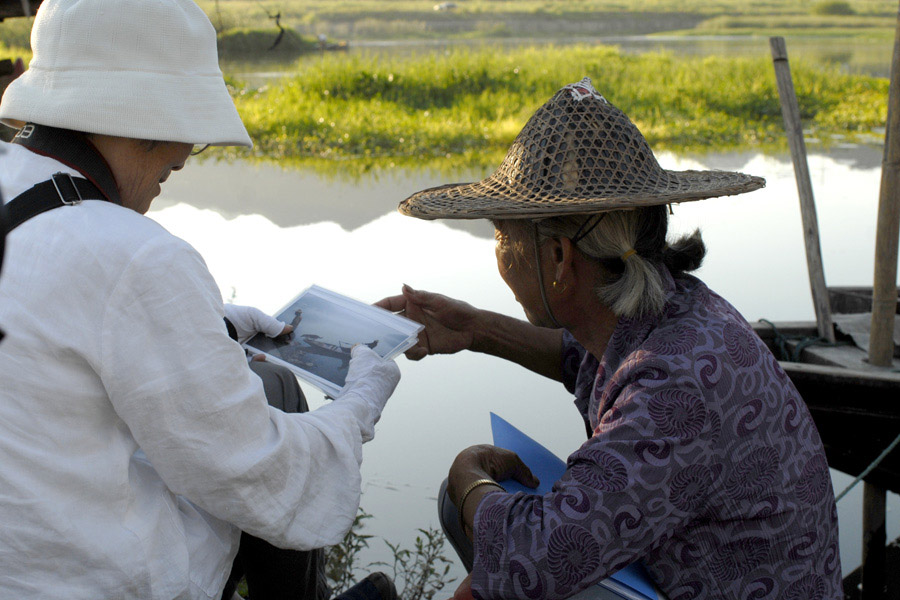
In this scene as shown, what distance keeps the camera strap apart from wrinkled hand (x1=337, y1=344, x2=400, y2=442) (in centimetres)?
59

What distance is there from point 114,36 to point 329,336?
2.86 ft

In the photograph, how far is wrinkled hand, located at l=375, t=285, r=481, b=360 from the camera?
2.25 metres

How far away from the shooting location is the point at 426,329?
2.28m

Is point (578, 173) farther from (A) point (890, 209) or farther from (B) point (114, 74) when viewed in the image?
(A) point (890, 209)

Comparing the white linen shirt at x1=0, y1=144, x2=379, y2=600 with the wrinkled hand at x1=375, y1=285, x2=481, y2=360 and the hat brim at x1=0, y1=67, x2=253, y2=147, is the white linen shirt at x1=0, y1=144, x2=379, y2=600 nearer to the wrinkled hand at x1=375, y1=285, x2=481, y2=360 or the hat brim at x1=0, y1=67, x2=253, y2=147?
the hat brim at x1=0, y1=67, x2=253, y2=147

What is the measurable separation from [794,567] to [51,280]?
1.26 metres

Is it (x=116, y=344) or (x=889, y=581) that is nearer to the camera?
(x=116, y=344)

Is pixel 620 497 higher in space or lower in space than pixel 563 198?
lower

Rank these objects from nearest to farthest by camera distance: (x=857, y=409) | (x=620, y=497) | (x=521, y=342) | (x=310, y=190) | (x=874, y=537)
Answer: (x=620, y=497), (x=521, y=342), (x=857, y=409), (x=874, y=537), (x=310, y=190)

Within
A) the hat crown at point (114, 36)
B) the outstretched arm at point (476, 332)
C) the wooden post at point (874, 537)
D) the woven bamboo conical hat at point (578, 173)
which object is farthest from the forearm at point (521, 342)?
the wooden post at point (874, 537)

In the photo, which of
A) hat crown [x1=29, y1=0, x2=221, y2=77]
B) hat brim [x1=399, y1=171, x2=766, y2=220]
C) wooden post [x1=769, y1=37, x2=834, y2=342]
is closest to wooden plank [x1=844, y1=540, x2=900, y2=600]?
wooden post [x1=769, y1=37, x2=834, y2=342]

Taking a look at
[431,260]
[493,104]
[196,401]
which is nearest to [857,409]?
[196,401]

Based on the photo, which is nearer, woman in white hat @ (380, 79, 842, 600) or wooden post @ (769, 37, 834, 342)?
woman in white hat @ (380, 79, 842, 600)

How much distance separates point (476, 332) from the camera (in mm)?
2266
